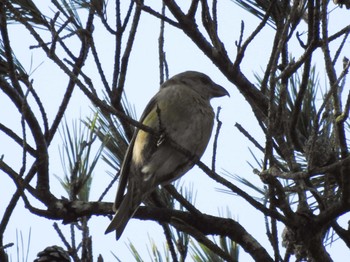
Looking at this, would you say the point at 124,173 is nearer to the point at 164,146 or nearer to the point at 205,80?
the point at 164,146

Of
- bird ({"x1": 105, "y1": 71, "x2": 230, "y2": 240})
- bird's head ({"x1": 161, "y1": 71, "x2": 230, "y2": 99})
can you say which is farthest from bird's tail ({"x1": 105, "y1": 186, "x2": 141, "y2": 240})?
bird's head ({"x1": 161, "y1": 71, "x2": 230, "y2": 99})

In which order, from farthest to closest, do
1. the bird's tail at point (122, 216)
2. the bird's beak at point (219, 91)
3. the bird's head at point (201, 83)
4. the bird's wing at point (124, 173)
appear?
the bird's beak at point (219, 91), the bird's head at point (201, 83), the bird's wing at point (124, 173), the bird's tail at point (122, 216)

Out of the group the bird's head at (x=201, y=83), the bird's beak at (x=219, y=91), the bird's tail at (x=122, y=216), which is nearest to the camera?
the bird's tail at (x=122, y=216)

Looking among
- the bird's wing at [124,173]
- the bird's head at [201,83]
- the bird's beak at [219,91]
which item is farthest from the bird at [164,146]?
the bird's beak at [219,91]

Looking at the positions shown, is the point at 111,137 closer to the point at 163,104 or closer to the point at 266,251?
the point at 163,104

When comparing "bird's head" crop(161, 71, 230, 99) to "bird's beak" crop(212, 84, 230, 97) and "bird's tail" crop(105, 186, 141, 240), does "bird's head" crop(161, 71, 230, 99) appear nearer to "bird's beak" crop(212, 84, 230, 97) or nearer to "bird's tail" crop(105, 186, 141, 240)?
"bird's beak" crop(212, 84, 230, 97)

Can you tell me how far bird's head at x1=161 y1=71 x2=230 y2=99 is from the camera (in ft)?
14.3

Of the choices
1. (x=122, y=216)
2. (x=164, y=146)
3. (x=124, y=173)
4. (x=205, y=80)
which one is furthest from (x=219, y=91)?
(x=122, y=216)

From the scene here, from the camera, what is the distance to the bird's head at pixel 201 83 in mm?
4356

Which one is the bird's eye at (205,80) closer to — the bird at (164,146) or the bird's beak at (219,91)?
the bird's beak at (219,91)

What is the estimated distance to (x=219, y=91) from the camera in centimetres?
456

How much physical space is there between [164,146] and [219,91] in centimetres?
103

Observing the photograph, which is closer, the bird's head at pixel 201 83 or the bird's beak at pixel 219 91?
the bird's head at pixel 201 83

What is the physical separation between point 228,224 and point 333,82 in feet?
2.79
